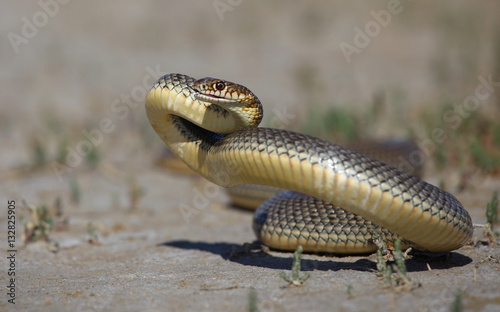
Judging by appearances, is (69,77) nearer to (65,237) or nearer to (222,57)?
(222,57)

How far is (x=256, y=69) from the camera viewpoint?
65.1 ft

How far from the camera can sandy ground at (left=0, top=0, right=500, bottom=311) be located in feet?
13.3

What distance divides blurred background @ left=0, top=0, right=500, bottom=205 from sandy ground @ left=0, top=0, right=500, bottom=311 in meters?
0.09

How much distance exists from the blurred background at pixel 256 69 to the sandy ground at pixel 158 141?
9 cm

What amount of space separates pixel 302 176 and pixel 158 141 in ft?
28.8

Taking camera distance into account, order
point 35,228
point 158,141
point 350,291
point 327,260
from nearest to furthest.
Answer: point 350,291 < point 327,260 < point 35,228 < point 158,141

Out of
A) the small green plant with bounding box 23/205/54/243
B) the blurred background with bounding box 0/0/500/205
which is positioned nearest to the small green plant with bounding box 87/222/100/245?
the small green plant with bounding box 23/205/54/243

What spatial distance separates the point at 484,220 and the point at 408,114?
258 inches

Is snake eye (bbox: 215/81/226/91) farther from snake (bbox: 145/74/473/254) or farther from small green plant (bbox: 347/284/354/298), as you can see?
small green plant (bbox: 347/284/354/298)

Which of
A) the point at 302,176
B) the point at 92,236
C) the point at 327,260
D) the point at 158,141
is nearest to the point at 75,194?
Result: the point at 92,236

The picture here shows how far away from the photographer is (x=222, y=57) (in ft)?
67.8

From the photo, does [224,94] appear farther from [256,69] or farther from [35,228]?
[256,69]

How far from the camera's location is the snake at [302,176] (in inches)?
160

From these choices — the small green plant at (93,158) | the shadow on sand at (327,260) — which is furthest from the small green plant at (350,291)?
the small green plant at (93,158)
